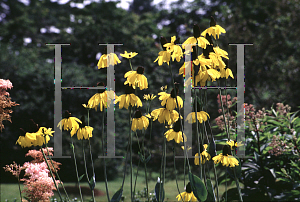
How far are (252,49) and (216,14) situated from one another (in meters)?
2.41

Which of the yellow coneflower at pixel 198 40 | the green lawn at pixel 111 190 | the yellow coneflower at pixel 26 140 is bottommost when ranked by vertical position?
the green lawn at pixel 111 190

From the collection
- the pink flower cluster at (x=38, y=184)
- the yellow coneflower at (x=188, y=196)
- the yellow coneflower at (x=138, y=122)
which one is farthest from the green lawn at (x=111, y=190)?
the yellow coneflower at (x=138, y=122)

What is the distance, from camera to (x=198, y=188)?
145 cm

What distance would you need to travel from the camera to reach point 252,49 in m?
5.93

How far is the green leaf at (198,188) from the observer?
144 cm

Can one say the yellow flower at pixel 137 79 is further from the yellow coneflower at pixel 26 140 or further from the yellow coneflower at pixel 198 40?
the yellow coneflower at pixel 26 140

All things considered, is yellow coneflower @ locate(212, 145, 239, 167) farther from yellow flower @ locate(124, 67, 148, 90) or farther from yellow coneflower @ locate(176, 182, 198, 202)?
yellow flower @ locate(124, 67, 148, 90)

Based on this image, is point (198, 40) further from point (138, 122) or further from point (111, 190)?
point (111, 190)

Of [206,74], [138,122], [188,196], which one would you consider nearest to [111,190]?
[188,196]

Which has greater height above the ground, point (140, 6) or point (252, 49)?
point (140, 6)

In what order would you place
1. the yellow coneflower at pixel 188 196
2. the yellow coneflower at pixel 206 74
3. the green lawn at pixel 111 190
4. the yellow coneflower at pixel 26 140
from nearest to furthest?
the yellow coneflower at pixel 206 74 < the yellow coneflower at pixel 26 140 < the yellow coneflower at pixel 188 196 < the green lawn at pixel 111 190

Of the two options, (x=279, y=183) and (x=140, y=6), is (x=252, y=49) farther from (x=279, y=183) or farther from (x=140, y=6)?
(x=140, y=6)

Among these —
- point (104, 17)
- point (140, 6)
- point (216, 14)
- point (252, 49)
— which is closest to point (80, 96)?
point (104, 17)

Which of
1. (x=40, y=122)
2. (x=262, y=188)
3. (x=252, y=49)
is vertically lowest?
(x=262, y=188)
